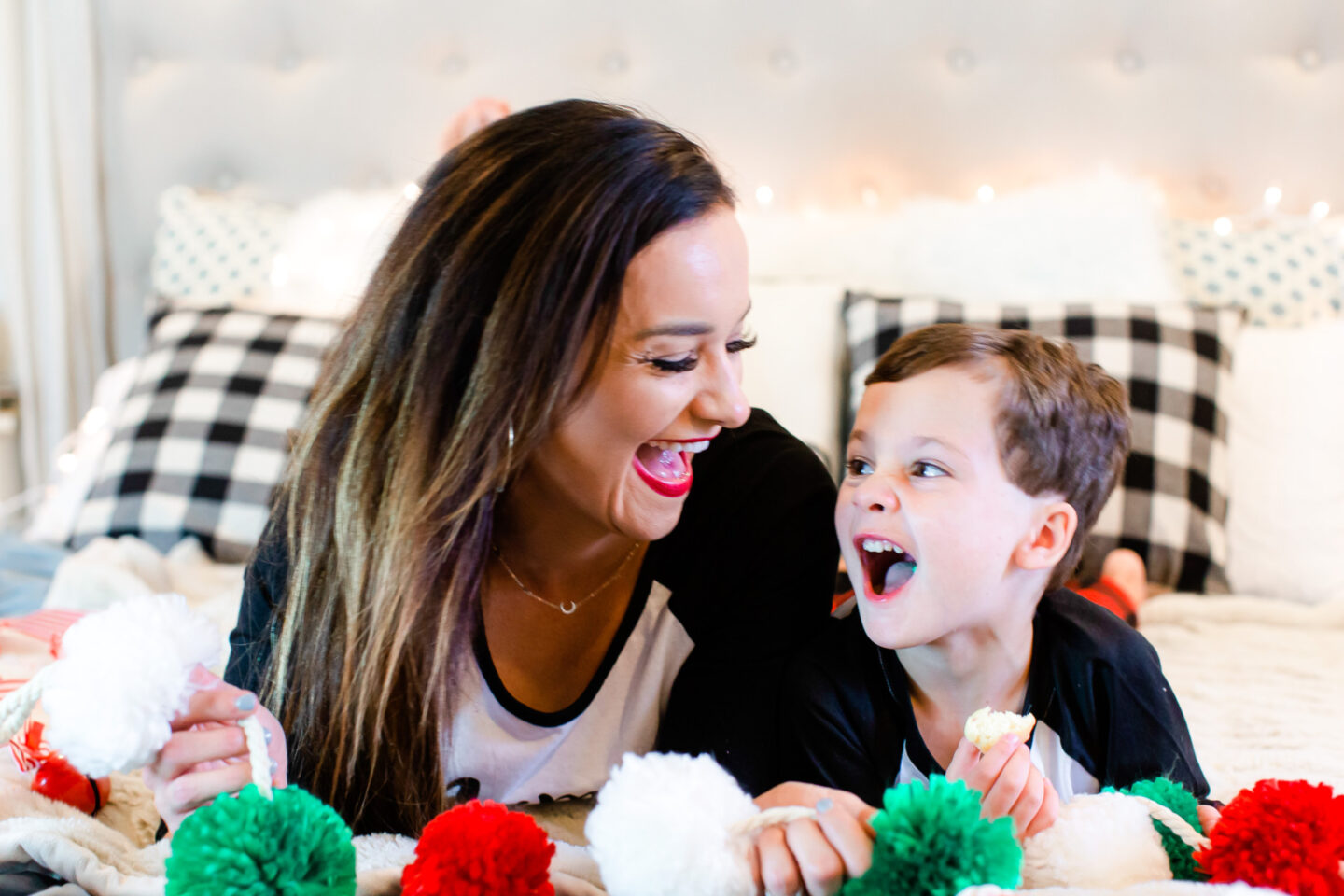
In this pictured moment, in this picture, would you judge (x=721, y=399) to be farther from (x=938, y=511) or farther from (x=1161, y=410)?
(x=1161, y=410)

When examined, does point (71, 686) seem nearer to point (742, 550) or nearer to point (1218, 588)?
point (742, 550)

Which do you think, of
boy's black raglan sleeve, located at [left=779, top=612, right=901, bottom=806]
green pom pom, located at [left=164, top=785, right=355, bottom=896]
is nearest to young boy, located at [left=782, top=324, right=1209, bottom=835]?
boy's black raglan sleeve, located at [left=779, top=612, right=901, bottom=806]

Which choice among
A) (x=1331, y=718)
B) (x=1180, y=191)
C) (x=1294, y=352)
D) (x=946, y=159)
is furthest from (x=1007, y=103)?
(x=1331, y=718)

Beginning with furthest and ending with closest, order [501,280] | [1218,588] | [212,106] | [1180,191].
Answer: [212,106] → [1180,191] → [1218,588] → [501,280]

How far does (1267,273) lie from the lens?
6.18 feet

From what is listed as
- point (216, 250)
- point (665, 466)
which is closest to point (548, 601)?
point (665, 466)

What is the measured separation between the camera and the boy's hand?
2.30 ft

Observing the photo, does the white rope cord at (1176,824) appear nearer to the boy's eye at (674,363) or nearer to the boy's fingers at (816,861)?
the boy's fingers at (816,861)

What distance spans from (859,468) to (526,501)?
337 mm

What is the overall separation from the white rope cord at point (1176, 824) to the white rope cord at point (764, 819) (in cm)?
27

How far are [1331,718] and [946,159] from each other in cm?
144

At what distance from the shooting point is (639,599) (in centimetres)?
104

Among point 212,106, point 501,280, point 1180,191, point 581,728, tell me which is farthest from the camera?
point 212,106

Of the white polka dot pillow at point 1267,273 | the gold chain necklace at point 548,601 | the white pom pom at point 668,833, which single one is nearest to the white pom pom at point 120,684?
the white pom pom at point 668,833
